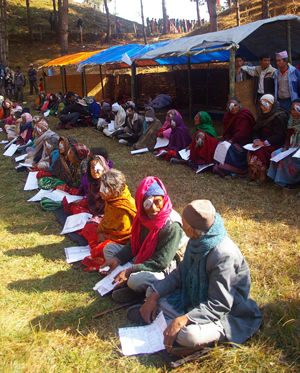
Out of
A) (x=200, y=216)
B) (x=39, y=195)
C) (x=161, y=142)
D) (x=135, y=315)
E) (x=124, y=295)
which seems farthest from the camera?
(x=161, y=142)

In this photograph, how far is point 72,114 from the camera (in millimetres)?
10859

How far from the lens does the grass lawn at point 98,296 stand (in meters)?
2.05

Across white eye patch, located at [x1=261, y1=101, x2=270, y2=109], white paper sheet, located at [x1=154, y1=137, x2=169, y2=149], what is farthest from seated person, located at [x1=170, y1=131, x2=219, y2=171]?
white paper sheet, located at [x1=154, y1=137, x2=169, y2=149]

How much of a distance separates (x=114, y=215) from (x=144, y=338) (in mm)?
1400

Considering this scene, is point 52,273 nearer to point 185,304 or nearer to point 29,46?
point 185,304

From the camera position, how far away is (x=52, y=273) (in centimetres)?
321

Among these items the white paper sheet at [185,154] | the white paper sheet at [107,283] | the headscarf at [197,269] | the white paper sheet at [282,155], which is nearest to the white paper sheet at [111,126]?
the white paper sheet at [185,154]

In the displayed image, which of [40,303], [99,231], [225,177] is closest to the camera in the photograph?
[40,303]

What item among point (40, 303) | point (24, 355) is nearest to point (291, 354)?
point (24, 355)

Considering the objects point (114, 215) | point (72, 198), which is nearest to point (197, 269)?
point (114, 215)

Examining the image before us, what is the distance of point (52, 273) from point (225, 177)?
128 inches

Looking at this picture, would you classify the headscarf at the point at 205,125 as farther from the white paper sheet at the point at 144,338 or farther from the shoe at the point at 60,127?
the shoe at the point at 60,127

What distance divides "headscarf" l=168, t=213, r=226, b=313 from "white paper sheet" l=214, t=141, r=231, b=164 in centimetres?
344

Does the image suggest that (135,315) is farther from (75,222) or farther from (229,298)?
(75,222)
